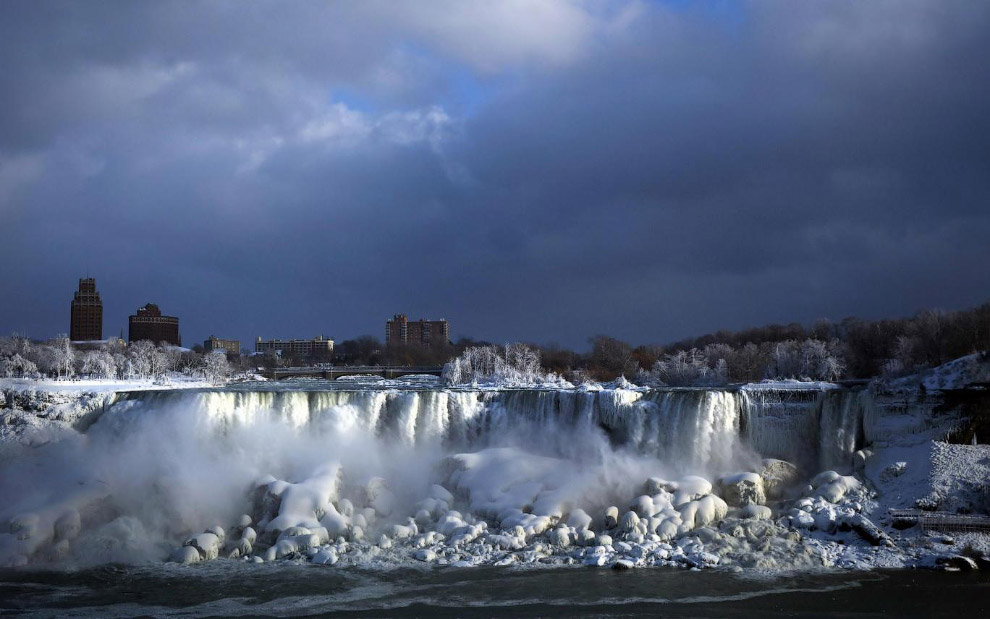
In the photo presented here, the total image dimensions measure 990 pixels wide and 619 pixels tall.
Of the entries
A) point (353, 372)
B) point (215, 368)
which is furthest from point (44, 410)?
point (353, 372)

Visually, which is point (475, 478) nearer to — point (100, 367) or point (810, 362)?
point (810, 362)

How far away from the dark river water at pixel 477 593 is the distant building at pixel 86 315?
159 metres

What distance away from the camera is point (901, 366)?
48.4 m

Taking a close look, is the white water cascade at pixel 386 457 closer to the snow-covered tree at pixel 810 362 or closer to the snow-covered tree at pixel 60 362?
the snow-covered tree at pixel 810 362

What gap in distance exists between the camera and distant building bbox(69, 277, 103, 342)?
164125 mm

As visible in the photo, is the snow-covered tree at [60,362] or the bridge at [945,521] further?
the snow-covered tree at [60,362]

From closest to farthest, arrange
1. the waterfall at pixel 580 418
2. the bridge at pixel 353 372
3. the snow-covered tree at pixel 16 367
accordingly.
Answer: the waterfall at pixel 580 418 → the snow-covered tree at pixel 16 367 → the bridge at pixel 353 372

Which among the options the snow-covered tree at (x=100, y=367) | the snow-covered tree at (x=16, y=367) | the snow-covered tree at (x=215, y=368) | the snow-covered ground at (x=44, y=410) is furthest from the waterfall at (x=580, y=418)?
the snow-covered tree at (x=215, y=368)

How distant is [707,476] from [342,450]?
12.9 m

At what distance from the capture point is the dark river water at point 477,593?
681 inches

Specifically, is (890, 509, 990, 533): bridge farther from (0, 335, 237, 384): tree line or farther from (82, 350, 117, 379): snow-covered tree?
(82, 350, 117, 379): snow-covered tree

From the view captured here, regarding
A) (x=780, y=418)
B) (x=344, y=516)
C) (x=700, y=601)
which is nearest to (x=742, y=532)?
(x=700, y=601)

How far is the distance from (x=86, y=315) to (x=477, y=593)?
16902 cm

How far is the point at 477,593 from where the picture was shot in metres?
18.5
